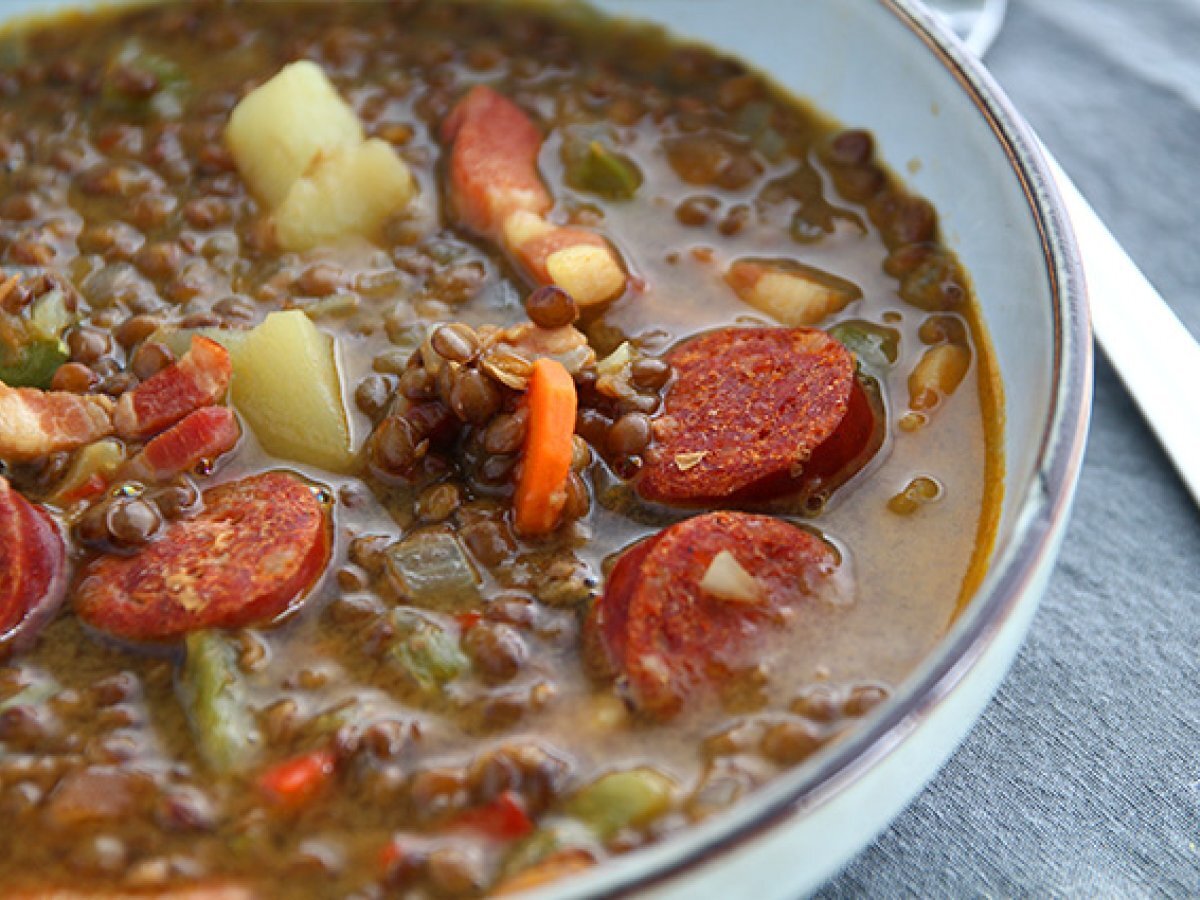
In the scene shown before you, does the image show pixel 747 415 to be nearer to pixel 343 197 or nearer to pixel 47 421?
pixel 343 197

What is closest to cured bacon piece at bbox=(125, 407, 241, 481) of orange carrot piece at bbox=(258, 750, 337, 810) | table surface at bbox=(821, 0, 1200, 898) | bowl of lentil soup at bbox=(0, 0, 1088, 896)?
bowl of lentil soup at bbox=(0, 0, 1088, 896)

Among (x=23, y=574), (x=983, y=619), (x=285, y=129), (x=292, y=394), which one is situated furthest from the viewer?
(x=285, y=129)

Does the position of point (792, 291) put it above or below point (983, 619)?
below

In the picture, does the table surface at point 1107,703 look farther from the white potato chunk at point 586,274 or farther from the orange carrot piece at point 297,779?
the white potato chunk at point 586,274

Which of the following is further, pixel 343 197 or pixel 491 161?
pixel 491 161

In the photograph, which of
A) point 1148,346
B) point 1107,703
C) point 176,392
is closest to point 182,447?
point 176,392

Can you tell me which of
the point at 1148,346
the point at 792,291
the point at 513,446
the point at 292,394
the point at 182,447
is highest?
the point at 1148,346

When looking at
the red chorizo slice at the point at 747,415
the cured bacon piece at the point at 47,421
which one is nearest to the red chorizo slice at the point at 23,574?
the cured bacon piece at the point at 47,421

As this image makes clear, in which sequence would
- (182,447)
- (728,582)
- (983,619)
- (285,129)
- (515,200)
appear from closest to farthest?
(983,619), (728,582), (182,447), (515,200), (285,129)
